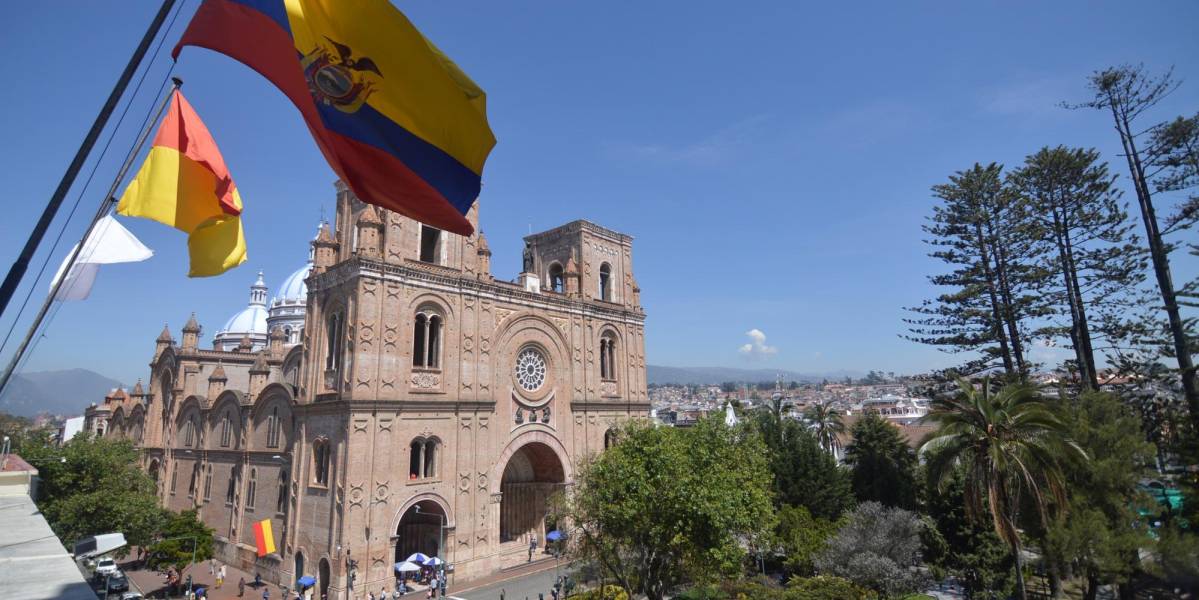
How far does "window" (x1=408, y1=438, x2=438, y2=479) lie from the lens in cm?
2727

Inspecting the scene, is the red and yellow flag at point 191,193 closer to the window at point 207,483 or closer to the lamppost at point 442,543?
the lamppost at point 442,543

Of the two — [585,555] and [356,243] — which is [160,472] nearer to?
[356,243]

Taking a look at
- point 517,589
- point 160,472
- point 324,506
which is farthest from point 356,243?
point 160,472

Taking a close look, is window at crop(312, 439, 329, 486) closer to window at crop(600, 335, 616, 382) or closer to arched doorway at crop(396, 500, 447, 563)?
arched doorway at crop(396, 500, 447, 563)

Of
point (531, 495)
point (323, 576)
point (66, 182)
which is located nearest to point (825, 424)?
point (531, 495)

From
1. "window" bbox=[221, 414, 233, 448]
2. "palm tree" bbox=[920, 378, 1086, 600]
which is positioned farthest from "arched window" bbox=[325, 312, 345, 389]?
"palm tree" bbox=[920, 378, 1086, 600]

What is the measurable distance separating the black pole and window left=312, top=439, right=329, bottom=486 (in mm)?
22336

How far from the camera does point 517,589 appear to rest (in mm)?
26953

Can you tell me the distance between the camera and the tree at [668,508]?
65.2 ft

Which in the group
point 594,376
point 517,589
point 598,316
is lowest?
point 517,589

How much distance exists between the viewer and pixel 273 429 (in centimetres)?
3148

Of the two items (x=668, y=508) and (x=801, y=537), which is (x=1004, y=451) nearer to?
(x=668, y=508)

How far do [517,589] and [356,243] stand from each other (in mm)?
17237

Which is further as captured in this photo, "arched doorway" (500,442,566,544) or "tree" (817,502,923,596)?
"arched doorway" (500,442,566,544)
